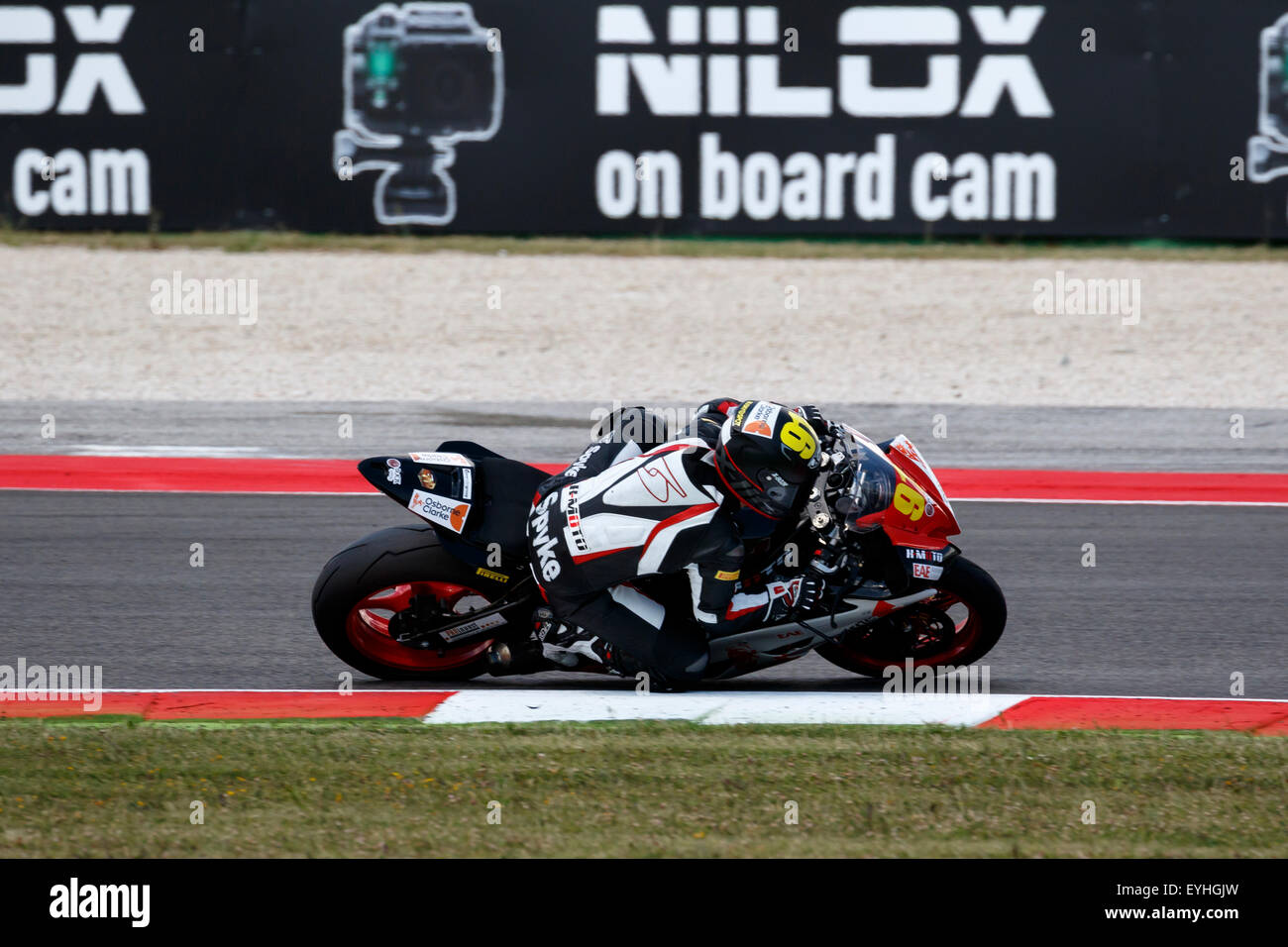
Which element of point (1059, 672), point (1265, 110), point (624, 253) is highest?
point (1265, 110)

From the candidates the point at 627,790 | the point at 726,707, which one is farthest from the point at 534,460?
the point at 627,790

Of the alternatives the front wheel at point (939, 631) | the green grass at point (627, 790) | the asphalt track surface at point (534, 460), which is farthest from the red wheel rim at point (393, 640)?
the front wheel at point (939, 631)

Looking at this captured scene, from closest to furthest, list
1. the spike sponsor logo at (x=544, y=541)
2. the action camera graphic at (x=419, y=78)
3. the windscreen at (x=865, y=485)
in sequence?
the windscreen at (x=865, y=485), the spike sponsor logo at (x=544, y=541), the action camera graphic at (x=419, y=78)

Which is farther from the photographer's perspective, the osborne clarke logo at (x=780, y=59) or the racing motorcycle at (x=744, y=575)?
the osborne clarke logo at (x=780, y=59)

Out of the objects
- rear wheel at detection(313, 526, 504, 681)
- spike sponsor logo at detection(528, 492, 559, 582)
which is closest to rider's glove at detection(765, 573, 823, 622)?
Answer: spike sponsor logo at detection(528, 492, 559, 582)

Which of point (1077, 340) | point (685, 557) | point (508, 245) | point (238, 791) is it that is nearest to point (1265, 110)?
point (1077, 340)

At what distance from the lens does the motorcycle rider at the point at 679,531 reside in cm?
565
